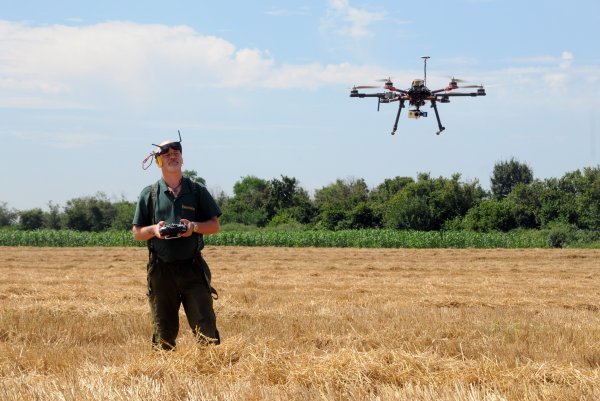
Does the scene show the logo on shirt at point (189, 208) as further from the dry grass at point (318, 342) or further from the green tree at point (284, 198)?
the green tree at point (284, 198)

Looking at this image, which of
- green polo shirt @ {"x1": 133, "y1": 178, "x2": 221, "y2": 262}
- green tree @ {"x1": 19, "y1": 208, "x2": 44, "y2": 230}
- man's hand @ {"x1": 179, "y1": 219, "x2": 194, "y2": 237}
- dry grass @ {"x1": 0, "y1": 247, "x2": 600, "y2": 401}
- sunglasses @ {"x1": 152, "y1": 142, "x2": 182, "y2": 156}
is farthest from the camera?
green tree @ {"x1": 19, "y1": 208, "x2": 44, "y2": 230}

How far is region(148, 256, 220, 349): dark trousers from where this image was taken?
7.05 metres

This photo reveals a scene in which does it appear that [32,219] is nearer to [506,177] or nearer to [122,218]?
[122,218]

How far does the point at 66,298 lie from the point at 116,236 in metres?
44.5

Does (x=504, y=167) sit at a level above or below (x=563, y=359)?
above

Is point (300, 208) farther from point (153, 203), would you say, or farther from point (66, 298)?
point (153, 203)

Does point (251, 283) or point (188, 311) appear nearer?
point (188, 311)

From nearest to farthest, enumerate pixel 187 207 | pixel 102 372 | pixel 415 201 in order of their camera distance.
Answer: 1. pixel 102 372
2. pixel 187 207
3. pixel 415 201

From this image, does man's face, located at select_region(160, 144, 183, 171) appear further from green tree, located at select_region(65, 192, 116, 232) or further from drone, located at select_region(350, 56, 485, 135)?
green tree, located at select_region(65, 192, 116, 232)

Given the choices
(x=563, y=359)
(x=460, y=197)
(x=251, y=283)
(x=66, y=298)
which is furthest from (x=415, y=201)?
(x=563, y=359)

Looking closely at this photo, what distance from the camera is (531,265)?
28.5m

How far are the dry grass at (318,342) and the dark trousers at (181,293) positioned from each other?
22cm

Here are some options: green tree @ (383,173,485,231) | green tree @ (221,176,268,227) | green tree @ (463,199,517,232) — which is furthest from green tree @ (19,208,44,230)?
green tree @ (463,199,517,232)

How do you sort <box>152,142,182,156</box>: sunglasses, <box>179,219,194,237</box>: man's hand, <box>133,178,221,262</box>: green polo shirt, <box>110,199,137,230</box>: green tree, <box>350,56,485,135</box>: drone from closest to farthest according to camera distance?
<box>179,219,194,237</box>: man's hand, <box>133,178,221,262</box>: green polo shirt, <box>152,142,182,156</box>: sunglasses, <box>350,56,485,135</box>: drone, <box>110,199,137,230</box>: green tree
